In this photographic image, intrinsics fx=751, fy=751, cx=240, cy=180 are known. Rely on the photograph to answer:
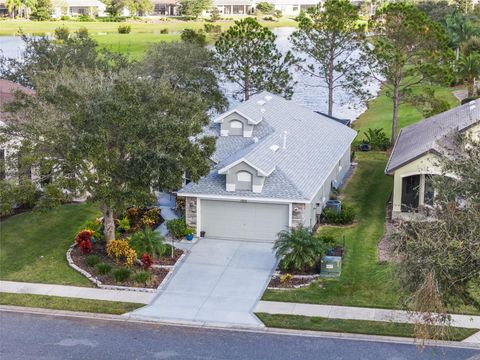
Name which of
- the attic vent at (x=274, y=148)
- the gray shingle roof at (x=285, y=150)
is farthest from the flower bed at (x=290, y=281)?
the attic vent at (x=274, y=148)

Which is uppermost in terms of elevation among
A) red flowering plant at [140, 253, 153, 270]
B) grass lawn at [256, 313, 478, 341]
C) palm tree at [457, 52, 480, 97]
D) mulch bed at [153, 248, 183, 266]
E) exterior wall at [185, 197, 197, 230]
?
palm tree at [457, 52, 480, 97]

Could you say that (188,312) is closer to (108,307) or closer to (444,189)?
(108,307)

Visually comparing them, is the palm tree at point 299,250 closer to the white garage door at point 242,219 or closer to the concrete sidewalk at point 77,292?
the white garage door at point 242,219

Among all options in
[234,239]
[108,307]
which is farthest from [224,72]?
[108,307]

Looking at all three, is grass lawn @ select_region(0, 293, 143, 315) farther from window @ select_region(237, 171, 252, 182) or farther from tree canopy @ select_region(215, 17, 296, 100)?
tree canopy @ select_region(215, 17, 296, 100)

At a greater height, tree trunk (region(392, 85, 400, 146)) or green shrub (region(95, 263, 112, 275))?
tree trunk (region(392, 85, 400, 146))

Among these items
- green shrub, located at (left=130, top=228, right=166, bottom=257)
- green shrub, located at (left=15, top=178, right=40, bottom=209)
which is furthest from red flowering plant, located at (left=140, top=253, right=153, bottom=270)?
green shrub, located at (left=15, top=178, right=40, bottom=209)

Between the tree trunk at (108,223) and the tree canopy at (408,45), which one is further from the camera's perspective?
the tree canopy at (408,45)
